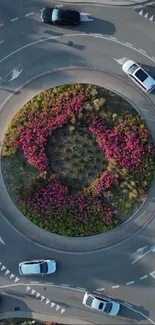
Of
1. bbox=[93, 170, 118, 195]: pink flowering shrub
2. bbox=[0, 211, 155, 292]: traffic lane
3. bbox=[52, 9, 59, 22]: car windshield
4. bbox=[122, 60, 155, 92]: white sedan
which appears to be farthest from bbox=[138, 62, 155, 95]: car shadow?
bbox=[0, 211, 155, 292]: traffic lane

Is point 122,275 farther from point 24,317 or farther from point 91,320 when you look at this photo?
point 24,317

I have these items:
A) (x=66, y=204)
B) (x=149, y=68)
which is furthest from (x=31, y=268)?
(x=149, y=68)

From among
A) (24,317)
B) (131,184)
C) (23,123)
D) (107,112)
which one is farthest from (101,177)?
(24,317)

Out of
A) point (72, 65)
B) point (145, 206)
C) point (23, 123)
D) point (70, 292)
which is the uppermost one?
point (72, 65)

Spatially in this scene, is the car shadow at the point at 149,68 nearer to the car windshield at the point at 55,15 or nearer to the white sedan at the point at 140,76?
the white sedan at the point at 140,76

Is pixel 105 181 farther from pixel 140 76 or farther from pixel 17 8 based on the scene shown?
pixel 17 8

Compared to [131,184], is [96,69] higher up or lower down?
higher up

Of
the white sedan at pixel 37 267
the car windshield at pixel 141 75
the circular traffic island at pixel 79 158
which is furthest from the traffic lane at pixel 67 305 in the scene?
the car windshield at pixel 141 75

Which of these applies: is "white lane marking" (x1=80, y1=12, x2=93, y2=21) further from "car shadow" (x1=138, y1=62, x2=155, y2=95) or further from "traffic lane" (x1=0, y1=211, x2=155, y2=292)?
"traffic lane" (x1=0, y1=211, x2=155, y2=292)
